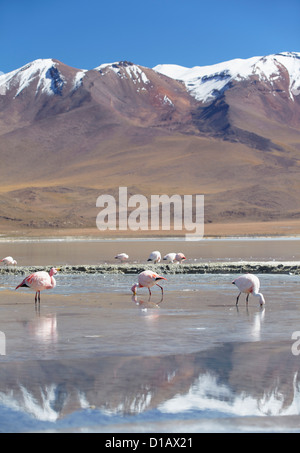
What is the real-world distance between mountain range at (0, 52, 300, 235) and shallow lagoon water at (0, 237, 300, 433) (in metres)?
55.8

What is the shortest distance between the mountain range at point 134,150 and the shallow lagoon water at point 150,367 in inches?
2196

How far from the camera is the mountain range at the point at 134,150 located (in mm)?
86000

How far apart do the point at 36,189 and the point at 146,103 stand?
335 ft

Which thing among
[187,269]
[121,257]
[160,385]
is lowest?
[160,385]

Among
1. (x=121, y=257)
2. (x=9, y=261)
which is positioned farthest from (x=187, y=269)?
(x=9, y=261)

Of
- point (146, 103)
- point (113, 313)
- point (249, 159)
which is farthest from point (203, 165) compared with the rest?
point (113, 313)

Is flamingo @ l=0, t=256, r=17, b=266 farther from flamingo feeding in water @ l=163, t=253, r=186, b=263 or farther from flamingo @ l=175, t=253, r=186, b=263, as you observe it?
flamingo @ l=175, t=253, r=186, b=263

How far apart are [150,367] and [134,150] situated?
125 m

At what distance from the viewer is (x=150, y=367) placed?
7676 millimetres

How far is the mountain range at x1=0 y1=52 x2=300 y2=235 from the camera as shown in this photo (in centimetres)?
8600

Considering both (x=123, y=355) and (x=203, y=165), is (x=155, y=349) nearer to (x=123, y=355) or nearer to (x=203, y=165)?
(x=123, y=355)

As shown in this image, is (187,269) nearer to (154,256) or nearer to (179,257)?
(154,256)

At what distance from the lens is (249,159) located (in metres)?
120

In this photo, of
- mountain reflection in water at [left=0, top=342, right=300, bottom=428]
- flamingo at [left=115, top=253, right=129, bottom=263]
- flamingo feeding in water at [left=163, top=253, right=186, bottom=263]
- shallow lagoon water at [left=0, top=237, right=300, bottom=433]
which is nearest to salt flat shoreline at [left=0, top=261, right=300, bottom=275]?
flamingo feeding in water at [left=163, top=253, right=186, bottom=263]
